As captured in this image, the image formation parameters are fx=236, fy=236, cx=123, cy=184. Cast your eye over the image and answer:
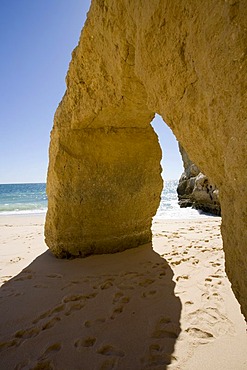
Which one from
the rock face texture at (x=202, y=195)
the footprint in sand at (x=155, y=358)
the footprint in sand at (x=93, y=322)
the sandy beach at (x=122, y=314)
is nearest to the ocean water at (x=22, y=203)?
the rock face texture at (x=202, y=195)

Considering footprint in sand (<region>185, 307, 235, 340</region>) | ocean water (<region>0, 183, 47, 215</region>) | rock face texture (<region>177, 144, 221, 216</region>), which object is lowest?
ocean water (<region>0, 183, 47, 215</region>)

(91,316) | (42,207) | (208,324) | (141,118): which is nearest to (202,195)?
(141,118)

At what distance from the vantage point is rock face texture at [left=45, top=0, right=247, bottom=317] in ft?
3.12

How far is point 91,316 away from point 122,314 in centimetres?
28

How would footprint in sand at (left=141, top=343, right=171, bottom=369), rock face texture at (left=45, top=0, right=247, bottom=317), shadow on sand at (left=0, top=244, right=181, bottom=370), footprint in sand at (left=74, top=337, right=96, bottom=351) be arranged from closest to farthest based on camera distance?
1. rock face texture at (left=45, top=0, right=247, bottom=317)
2. footprint in sand at (left=141, top=343, right=171, bottom=369)
3. shadow on sand at (left=0, top=244, right=181, bottom=370)
4. footprint in sand at (left=74, top=337, right=96, bottom=351)

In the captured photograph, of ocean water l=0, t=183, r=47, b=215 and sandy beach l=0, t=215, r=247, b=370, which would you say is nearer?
sandy beach l=0, t=215, r=247, b=370

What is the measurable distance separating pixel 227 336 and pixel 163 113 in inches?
66.5

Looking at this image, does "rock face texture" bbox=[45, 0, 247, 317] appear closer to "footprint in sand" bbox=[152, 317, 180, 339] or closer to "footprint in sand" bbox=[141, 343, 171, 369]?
"footprint in sand" bbox=[141, 343, 171, 369]

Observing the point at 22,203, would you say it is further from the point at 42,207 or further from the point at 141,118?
the point at 141,118

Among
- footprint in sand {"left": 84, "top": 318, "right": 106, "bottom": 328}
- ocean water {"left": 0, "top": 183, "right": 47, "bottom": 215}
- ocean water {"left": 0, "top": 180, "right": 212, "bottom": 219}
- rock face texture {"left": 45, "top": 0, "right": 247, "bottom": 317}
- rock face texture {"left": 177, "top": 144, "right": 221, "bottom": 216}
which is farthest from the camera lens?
ocean water {"left": 0, "top": 183, "right": 47, "bottom": 215}

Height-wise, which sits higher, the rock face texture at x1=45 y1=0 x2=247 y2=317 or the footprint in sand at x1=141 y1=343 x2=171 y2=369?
the rock face texture at x1=45 y1=0 x2=247 y2=317

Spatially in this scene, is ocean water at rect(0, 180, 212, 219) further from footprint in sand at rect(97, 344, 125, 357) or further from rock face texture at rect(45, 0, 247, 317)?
footprint in sand at rect(97, 344, 125, 357)

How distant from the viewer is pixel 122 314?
7.04 ft

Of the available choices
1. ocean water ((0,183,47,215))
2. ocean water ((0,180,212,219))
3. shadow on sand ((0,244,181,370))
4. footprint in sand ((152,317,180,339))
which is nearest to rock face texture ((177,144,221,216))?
ocean water ((0,180,212,219))
